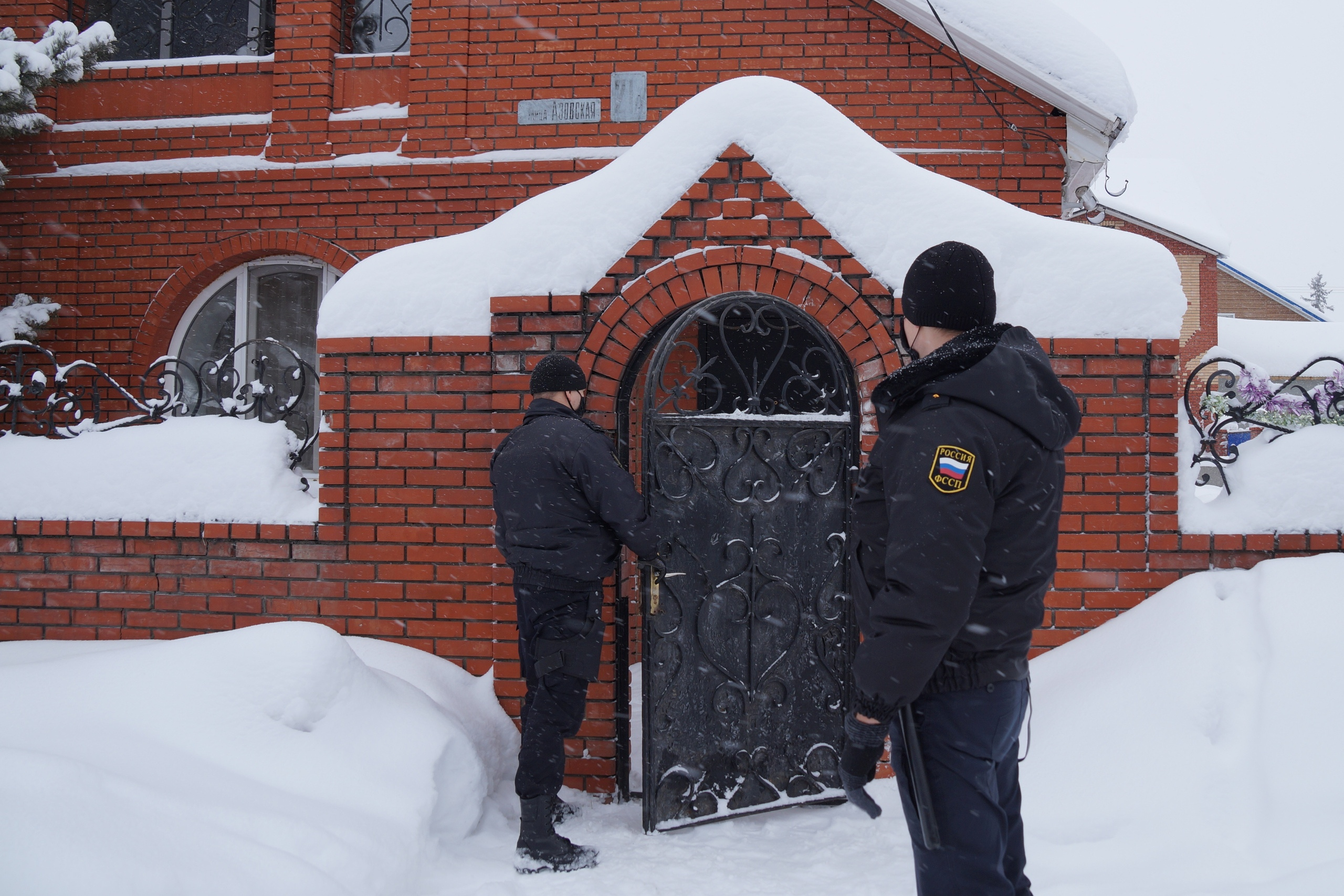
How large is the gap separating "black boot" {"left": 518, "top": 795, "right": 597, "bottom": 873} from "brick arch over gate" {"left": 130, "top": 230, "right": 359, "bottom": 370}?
4.19 m

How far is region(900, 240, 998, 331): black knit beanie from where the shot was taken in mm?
1995

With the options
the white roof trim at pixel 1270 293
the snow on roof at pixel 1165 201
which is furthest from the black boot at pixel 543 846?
the white roof trim at pixel 1270 293

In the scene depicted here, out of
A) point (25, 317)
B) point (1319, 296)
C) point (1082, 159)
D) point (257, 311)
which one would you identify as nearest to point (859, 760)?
point (1082, 159)

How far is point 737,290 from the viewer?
3453 millimetres

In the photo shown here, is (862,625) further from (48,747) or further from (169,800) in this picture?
(48,747)

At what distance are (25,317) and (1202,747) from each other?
734 cm

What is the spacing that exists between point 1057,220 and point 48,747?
4.02 metres

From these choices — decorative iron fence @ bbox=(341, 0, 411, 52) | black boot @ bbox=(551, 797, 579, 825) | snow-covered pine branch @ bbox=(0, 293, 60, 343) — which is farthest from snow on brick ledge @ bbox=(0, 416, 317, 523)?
decorative iron fence @ bbox=(341, 0, 411, 52)

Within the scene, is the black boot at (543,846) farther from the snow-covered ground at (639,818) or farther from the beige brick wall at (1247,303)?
the beige brick wall at (1247,303)

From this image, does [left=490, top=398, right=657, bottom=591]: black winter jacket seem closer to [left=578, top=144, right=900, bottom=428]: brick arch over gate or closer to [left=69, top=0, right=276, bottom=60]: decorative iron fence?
[left=578, top=144, right=900, bottom=428]: brick arch over gate

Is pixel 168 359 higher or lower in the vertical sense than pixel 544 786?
higher

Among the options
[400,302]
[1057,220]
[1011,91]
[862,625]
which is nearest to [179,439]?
[400,302]

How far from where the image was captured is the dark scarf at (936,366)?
1914 mm

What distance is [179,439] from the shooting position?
3891 millimetres
